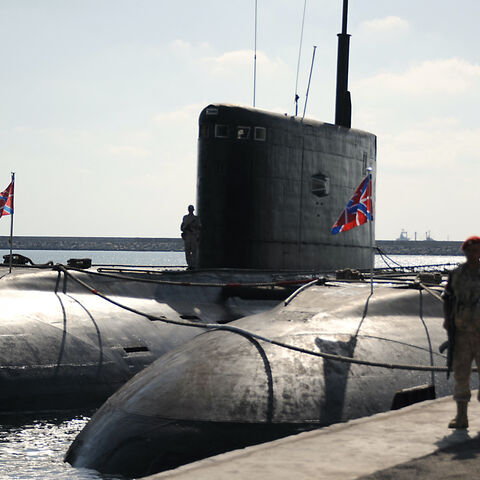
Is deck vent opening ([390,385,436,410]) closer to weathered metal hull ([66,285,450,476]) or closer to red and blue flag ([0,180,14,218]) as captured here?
weathered metal hull ([66,285,450,476])

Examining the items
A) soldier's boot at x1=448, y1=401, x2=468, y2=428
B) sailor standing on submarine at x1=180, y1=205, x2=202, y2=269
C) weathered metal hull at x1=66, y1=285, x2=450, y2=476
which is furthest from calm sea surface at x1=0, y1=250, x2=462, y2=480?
sailor standing on submarine at x1=180, y1=205, x2=202, y2=269

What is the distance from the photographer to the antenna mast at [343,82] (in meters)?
19.5

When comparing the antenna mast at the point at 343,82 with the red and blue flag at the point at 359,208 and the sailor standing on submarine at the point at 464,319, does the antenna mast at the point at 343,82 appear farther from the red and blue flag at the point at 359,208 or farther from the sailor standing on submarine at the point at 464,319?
the sailor standing on submarine at the point at 464,319

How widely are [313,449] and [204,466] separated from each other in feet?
3.05

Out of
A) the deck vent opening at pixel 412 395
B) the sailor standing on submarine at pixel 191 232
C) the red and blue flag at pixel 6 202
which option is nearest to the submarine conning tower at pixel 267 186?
the sailor standing on submarine at pixel 191 232

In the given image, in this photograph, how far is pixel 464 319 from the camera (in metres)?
6.78

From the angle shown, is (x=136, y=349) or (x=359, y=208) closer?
(x=359, y=208)

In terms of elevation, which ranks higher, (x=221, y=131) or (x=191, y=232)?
(x=221, y=131)

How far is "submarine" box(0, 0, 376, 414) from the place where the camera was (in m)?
14.6

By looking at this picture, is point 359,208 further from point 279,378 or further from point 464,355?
point 464,355

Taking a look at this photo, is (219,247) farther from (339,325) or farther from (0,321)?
(339,325)

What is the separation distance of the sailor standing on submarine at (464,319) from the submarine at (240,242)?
7598 mm

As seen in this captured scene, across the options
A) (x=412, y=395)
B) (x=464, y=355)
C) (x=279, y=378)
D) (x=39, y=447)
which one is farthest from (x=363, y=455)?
(x=39, y=447)

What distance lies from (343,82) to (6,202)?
842cm
